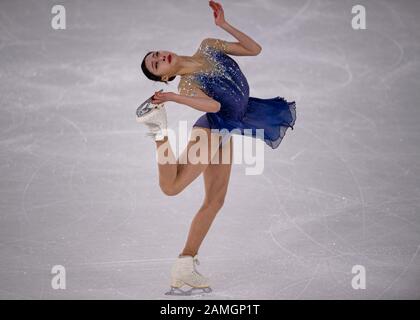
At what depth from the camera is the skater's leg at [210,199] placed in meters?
6.13

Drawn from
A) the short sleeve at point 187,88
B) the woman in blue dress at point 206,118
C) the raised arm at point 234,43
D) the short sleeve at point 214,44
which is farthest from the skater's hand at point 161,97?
the raised arm at point 234,43

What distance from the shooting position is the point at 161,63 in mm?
5906

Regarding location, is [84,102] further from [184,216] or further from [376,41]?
[376,41]

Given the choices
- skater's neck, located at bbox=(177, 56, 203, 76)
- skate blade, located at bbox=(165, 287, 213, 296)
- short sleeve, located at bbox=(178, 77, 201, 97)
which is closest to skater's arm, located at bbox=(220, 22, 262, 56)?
skater's neck, located at bbox=(177, 56, 203, 76)

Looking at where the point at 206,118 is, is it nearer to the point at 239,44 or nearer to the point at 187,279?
the point at 239,44

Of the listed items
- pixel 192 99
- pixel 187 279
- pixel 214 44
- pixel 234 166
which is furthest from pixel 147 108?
pixel 234 166

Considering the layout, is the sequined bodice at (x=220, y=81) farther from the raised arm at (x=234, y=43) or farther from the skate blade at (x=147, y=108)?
the skate blade at (x=147, y=108)

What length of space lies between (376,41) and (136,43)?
260 cm

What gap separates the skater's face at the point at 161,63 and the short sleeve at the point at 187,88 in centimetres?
13

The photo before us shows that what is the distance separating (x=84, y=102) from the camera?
8516mm

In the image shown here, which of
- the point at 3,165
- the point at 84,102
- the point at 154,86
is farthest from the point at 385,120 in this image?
the point at 3,165

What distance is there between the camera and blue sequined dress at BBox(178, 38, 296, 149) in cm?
589

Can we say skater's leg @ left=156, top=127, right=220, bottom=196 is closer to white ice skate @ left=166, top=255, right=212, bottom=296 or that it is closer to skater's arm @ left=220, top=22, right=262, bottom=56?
white ice skate @ left=166, top=255, right=212, bottom=296

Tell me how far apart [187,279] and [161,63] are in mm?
1564
